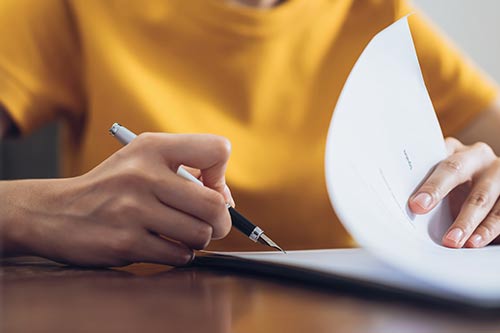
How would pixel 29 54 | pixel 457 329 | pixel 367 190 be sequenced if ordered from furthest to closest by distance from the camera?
pixel 29 54 < pixel 367 190 < pixel 457 329

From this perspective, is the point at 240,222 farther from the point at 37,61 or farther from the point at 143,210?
the point at 37,61

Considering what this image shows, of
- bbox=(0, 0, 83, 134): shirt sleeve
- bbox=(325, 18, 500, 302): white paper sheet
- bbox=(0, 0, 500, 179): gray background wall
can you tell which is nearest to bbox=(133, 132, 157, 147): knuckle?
bbox=(325, 18, 500, 302): white paper sheet

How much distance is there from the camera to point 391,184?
0.36 metres

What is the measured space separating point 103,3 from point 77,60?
8 centimetres

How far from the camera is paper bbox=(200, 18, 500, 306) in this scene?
0.25m

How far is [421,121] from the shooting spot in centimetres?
41

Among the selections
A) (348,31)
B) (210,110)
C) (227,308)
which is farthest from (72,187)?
(348,31)

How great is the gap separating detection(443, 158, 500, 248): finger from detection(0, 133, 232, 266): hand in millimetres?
149

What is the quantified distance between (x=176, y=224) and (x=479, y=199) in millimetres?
232

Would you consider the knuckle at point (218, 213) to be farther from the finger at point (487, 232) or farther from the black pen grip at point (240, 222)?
the finger at point (487, 232)

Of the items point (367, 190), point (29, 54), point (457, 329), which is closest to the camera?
point (457, 329)

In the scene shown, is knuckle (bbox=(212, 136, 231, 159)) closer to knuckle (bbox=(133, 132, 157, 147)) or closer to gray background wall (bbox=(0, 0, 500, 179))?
knuckle (bbox=(133, 132, 157, 147))

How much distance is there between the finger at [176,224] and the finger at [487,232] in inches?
7.1

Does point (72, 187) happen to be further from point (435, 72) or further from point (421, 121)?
point (435, 72)
